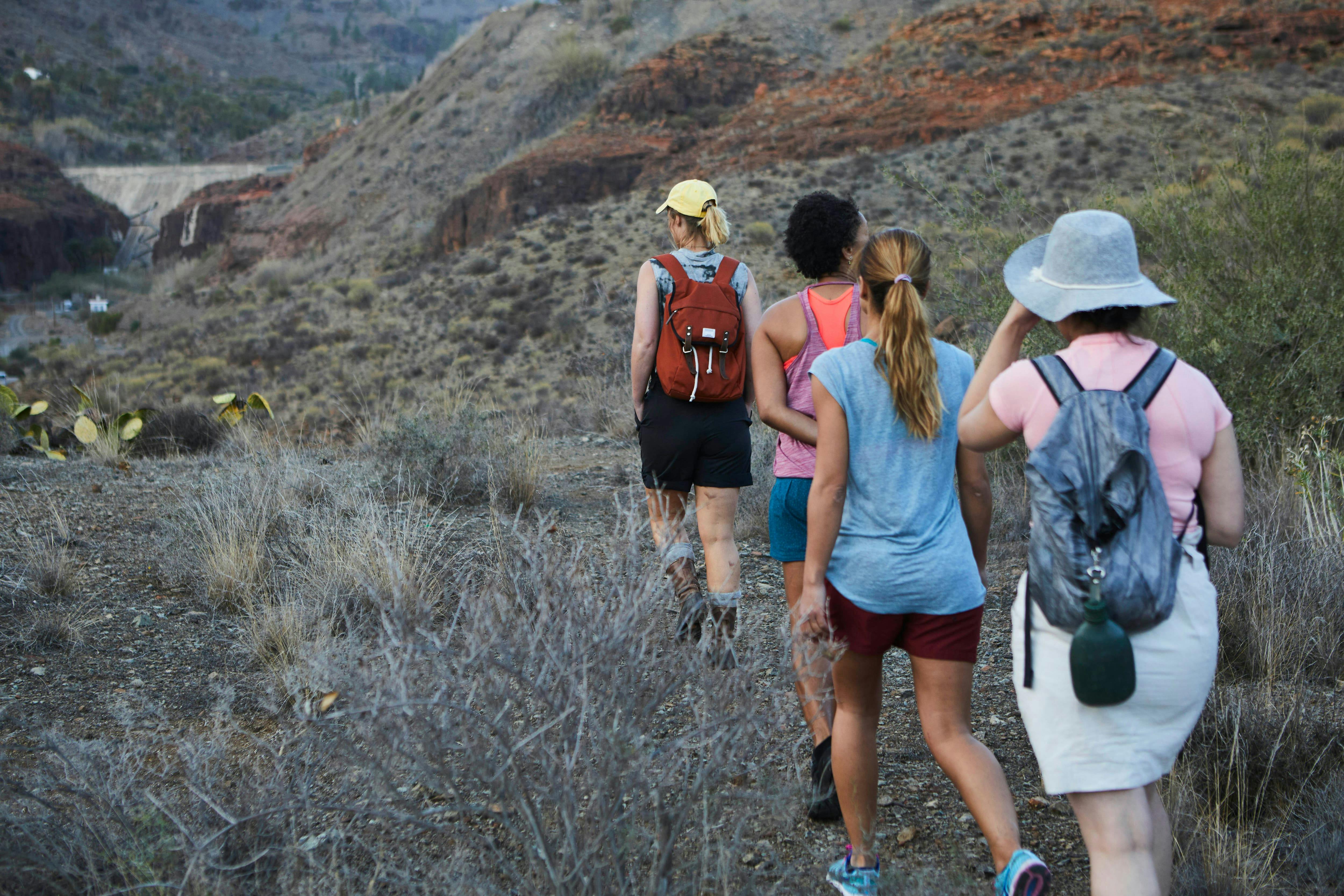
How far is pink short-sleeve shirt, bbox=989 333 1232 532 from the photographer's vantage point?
164 centimetres

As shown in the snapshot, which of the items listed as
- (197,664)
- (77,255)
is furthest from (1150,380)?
(77,255)

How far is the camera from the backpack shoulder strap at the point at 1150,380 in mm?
1634

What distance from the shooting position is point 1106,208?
23.9 feet

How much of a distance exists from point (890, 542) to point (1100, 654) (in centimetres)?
59

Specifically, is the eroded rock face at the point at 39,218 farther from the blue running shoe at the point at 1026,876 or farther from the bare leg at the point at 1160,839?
the bare leg at the point at 1160,839

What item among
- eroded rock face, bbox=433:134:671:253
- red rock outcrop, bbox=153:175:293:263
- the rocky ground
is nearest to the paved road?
red rock outcrop, bbox=153:175:293:263

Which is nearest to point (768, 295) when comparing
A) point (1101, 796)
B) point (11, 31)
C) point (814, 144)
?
point (814, 144)

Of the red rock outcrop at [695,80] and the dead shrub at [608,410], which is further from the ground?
the red rock outcrop at [695,80]

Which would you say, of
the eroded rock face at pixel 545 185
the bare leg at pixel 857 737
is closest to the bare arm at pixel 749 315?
the bare leg at pixel 857 737

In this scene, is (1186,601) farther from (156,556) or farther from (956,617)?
(156,556)

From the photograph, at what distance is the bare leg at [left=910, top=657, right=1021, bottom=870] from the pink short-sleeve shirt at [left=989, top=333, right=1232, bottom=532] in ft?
2.04

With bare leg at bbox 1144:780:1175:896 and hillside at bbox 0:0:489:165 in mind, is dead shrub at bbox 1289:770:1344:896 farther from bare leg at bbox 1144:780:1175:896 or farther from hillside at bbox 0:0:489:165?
hillside at bbox 0:0:489:165

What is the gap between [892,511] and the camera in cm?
209

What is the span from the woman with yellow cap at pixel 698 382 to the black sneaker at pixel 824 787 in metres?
0.77
